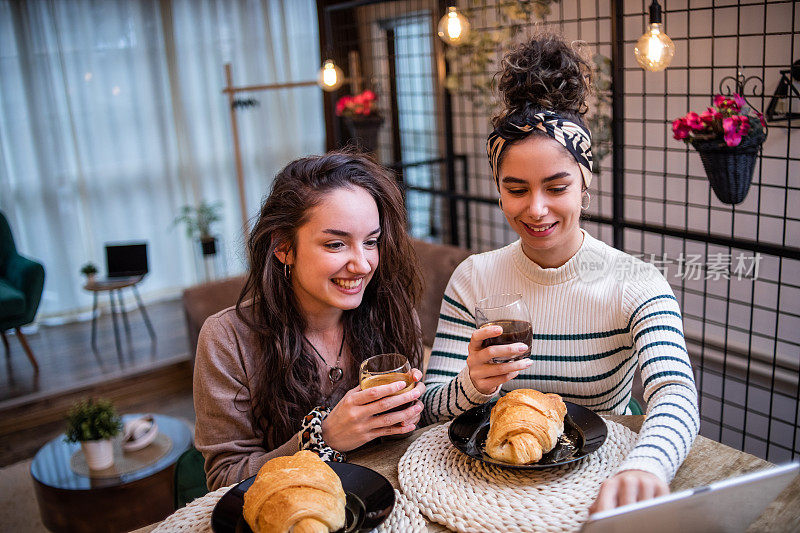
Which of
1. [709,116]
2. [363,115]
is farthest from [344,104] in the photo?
[709,116]

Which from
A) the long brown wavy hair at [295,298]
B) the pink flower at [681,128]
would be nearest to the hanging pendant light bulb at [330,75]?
the pink flower at [681,128]

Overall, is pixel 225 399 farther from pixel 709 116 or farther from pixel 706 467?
pixel 709 116

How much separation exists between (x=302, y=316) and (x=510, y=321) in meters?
0.52

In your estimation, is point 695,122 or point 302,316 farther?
point 695,122

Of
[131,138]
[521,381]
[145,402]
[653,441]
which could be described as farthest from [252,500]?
[131,138]

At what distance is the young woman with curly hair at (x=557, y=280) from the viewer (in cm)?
138

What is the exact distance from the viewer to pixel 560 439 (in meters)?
1.21

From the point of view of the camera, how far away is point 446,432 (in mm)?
1329

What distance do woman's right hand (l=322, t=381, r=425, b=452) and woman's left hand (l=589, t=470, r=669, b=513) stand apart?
14.1 inches

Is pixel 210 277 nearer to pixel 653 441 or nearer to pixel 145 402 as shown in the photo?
pixel 145 402

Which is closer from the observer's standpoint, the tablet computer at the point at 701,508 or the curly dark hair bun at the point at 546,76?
the tablet computer at the point at 701,508

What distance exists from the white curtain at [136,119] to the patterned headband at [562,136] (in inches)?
177

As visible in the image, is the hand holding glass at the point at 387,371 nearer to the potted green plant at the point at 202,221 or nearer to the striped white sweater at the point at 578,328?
the striped white sweater at the point at 578,328

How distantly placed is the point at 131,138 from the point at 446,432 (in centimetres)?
532
